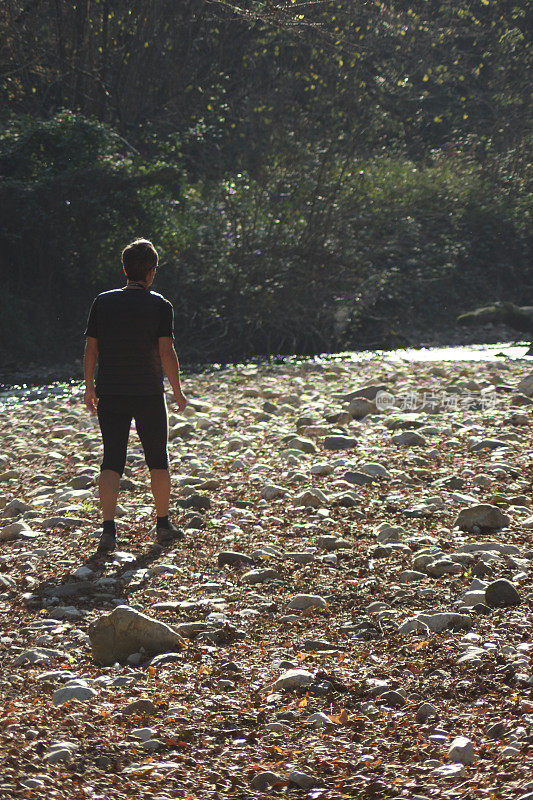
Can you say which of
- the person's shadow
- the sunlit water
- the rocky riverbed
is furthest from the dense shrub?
the person's shadow

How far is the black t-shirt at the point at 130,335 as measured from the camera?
5.66 metres

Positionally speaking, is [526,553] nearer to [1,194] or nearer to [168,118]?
[1,194]

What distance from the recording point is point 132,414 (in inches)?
230

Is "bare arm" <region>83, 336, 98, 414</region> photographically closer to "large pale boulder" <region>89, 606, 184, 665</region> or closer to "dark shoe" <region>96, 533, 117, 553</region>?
"dark shoe" <region>96, 533, 117, 553</region>

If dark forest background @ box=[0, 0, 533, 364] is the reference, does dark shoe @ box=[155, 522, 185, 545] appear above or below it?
below

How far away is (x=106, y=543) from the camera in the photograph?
579 centimetres

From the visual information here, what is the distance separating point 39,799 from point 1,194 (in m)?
14.1

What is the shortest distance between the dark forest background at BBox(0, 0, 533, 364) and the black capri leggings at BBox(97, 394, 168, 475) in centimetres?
539

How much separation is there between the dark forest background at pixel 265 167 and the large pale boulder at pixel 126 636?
7.02m

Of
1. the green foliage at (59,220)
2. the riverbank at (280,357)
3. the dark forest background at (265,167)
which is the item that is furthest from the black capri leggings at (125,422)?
the green foliage at (59,220)

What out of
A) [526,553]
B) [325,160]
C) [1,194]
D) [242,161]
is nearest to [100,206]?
[1,194]

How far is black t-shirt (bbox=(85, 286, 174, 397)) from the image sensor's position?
5656mm

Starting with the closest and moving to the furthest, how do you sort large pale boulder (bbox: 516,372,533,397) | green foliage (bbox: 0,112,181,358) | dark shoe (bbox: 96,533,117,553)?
dark shoe (bbox: 96,533,117,553)
large pale boulder (bbox: 516,372,533,397)
green foliage (bbox: 0,112,181,358)

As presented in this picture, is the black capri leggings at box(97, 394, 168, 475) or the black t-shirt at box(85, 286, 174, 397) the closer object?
the black t-shirt at box(85, 286, 174, 397)
